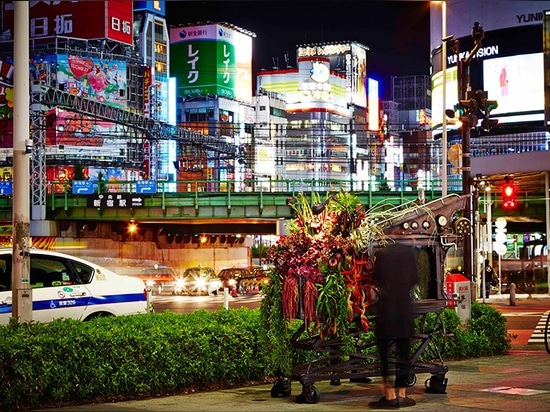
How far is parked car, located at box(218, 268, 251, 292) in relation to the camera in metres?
48.5

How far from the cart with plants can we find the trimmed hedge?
0.34m

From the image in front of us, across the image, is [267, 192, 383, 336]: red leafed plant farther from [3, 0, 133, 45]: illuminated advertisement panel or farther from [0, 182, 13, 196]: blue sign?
[3, 0, 133, 45]: illuminated advertisement panel

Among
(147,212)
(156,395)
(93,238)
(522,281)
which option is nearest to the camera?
(156,395)

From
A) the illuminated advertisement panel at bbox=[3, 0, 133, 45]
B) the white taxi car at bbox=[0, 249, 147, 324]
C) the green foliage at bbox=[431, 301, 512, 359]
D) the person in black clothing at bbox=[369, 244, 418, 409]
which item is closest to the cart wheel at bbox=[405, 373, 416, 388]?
the person in black clothing at bbox=[369, 244, 418, 409]

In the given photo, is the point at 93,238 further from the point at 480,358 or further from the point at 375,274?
the point at 375,274

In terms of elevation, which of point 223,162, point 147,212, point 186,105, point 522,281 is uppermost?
point 186,105

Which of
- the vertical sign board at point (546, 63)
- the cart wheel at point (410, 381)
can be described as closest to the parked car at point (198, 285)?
the vertical sign board at point (546, 63)

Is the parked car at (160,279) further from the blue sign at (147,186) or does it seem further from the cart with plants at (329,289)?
the cart with plants at (329,289)

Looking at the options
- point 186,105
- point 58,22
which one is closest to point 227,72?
point 186,105

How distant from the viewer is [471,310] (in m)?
16.0

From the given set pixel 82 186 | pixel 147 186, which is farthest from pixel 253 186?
pixel 82 186

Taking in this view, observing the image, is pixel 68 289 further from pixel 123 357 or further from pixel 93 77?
pixel 93 77

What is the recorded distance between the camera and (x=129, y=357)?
1107cm

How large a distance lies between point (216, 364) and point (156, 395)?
3.09 ft
